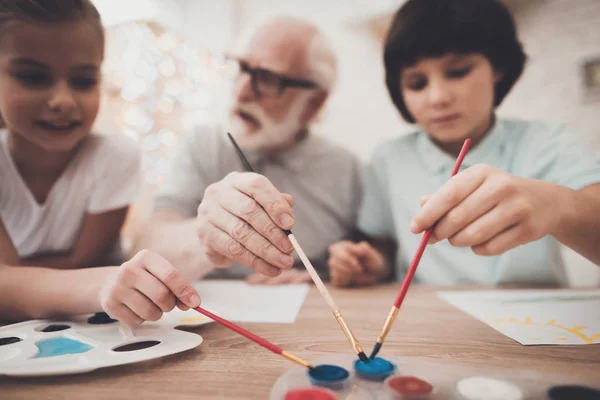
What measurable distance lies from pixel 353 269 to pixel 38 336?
0.42m

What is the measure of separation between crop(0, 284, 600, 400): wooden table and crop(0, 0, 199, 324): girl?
0.06 metres

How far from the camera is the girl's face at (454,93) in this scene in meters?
0.58

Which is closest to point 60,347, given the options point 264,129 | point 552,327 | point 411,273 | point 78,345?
point 78,345

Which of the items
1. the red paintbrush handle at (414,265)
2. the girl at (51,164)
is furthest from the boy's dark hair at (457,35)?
the girl at (51,164)

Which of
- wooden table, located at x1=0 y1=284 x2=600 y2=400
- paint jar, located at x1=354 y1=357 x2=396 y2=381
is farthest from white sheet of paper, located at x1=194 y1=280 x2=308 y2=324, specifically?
paint jar, located at x1=354 y1=357 x2=396 y2=381

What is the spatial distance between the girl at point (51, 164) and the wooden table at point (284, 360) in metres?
0.06

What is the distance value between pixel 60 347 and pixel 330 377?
222 mm

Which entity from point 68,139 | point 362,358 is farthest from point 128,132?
point 362,358

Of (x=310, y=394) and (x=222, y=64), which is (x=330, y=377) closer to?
(x=310, y=394)

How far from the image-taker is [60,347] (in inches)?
11.2

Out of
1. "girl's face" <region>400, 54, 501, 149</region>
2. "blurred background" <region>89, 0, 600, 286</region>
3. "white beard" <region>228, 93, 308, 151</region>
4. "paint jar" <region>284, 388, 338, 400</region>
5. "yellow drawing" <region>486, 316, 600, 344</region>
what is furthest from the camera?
"white beard" <region>228, 93, 308, 151</region>

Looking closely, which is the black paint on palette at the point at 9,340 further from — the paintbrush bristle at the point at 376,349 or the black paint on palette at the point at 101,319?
the paintbrush bristle at the point at 376,349

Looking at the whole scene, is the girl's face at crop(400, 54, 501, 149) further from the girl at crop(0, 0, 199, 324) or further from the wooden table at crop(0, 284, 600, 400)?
the girl at crop(0, 0, 199, 324)

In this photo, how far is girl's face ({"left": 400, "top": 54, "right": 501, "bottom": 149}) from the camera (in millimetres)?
578
